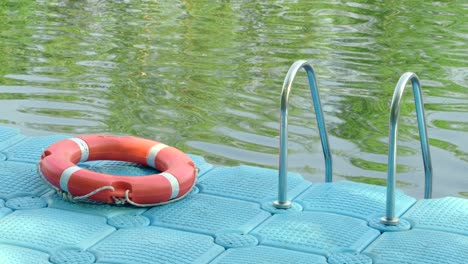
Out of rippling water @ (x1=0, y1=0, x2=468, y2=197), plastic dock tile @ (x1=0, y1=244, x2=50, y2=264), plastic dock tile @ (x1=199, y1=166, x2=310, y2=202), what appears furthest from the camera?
rippling water @ (x1=0, y1=0, x2=468, y2=197)

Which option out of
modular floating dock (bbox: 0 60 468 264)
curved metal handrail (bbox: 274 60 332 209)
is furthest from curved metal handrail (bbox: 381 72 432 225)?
curved metal handrail (bbox: 274 60 332 209)

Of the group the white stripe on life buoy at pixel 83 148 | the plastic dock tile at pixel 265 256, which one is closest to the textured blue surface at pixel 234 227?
the plastic dock tile at pixel 265 256

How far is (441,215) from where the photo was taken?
3.78 m

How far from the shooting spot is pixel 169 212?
12.6ft

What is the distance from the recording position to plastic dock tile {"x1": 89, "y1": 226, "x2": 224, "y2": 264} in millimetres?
3367

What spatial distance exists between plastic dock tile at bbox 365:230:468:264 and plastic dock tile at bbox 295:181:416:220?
240 millimetres

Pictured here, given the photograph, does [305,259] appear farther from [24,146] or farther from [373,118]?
[373,118]

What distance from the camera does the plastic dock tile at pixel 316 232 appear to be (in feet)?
11.5

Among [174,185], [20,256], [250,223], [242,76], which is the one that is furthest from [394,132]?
[242,76]

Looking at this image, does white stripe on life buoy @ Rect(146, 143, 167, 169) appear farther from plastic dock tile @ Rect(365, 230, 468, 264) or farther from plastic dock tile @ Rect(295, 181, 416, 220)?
plastic dock tile @ Rect(365, 230, 468, 264)

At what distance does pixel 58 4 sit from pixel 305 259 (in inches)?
331

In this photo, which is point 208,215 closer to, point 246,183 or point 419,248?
point 246,183

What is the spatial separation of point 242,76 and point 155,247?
420 centimetres

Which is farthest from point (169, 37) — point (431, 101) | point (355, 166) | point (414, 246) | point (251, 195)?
point (414, 246)
